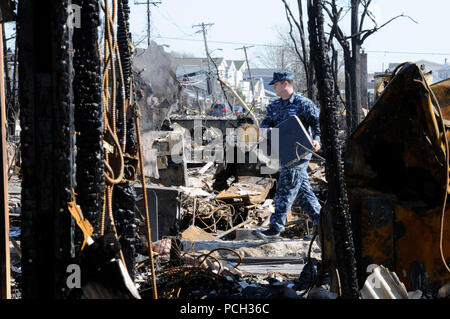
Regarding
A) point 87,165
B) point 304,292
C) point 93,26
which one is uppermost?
point 93,26

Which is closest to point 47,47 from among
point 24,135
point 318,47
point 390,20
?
point 24,135

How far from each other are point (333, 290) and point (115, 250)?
190 cm

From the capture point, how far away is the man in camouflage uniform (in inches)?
304

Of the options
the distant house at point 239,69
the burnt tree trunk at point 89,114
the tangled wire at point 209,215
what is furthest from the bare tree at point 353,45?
the distant house at point 239,69

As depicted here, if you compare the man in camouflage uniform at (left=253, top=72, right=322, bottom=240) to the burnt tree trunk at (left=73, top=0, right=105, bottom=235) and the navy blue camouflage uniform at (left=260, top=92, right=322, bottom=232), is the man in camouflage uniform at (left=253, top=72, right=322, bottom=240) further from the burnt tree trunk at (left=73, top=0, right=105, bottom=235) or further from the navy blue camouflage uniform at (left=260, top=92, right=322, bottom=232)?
the burnt tree trunk at (left=73, top=0, right=105, bottom=235)

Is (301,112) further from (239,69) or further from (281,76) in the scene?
(239,69)

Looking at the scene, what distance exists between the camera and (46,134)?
9.49 feet

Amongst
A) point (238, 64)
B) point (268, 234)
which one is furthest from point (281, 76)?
point (238, 64)

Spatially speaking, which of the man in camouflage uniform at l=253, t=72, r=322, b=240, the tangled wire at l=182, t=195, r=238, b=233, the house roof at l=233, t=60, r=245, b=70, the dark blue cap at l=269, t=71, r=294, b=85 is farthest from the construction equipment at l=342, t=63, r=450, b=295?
the house roof at l=233, t=60, r=245, b=70

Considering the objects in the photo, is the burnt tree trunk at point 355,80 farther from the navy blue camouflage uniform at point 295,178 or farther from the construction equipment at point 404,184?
the construction equipment at point 404,184

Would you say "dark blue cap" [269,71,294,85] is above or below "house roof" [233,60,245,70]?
below

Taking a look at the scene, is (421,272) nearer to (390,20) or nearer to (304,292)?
(304,292)

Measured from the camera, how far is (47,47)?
291 cm

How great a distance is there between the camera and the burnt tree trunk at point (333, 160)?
156 inches
